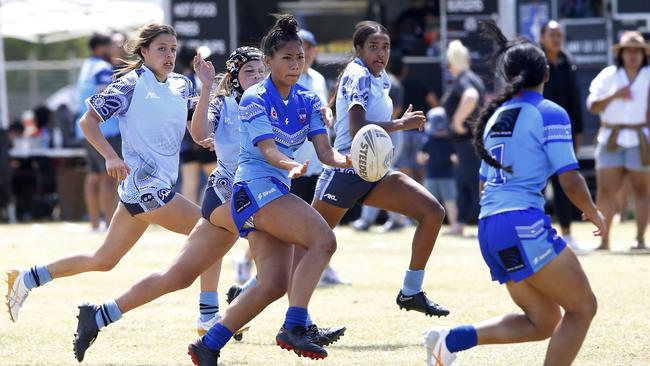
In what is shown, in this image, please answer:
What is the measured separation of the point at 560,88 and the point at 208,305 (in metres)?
6.50

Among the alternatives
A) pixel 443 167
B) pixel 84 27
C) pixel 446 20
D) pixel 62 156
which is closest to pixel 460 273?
pixel 443 167

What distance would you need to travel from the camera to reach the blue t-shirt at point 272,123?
20.8 ft

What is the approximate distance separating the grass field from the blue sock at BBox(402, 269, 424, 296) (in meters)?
0.31

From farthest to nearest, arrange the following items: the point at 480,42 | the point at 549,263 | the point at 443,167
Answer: the point at 480,42 → the point at 443,167 → the point at 549,263

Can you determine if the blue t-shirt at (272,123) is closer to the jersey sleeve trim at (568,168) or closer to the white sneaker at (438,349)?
the white sneaker at (438,349)

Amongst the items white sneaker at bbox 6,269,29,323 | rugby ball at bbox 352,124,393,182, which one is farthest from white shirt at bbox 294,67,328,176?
rugby ball at bbox 352,124,393,182

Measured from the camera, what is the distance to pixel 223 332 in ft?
20.5

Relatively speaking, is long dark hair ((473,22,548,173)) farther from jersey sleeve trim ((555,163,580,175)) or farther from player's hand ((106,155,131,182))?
player's hand ((106,155,131,182))

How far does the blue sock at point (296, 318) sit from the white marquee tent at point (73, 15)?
47.5 ft

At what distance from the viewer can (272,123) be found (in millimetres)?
6398

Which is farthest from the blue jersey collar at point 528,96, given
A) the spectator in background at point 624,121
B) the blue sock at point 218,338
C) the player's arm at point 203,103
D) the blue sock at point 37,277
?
the spectator in background at point 624,121

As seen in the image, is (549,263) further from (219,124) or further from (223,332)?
(219,124)

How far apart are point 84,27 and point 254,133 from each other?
1581 cm

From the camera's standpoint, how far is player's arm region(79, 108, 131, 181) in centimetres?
695
